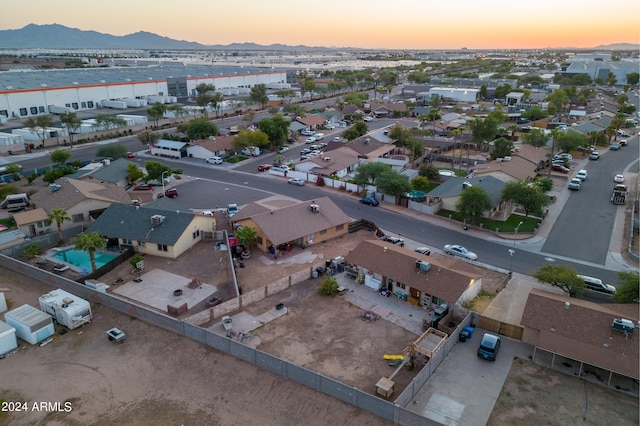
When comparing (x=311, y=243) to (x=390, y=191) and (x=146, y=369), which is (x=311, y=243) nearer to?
(x=390, y=191)

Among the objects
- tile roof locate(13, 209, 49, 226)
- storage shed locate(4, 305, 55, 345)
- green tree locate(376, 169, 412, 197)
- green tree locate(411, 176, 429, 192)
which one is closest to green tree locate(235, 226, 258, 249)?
storage shed locate(4, 305, 55, 345)

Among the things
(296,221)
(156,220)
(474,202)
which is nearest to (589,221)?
(474,202)

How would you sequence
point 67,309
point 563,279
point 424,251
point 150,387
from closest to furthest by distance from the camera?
point 150,387 < point 67,309 < point 563,279 < point 424,251

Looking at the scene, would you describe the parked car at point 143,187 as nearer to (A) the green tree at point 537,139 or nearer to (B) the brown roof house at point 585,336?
(B) the brown roof house at point 585,336

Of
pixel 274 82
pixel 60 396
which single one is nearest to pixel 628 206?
pixel 60 396

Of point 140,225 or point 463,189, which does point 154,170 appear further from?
point 463,189

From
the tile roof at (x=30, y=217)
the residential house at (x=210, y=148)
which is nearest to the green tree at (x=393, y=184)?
the residential house at (x=210, y=148)

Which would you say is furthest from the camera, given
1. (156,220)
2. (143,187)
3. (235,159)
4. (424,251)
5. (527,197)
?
(235,159)
